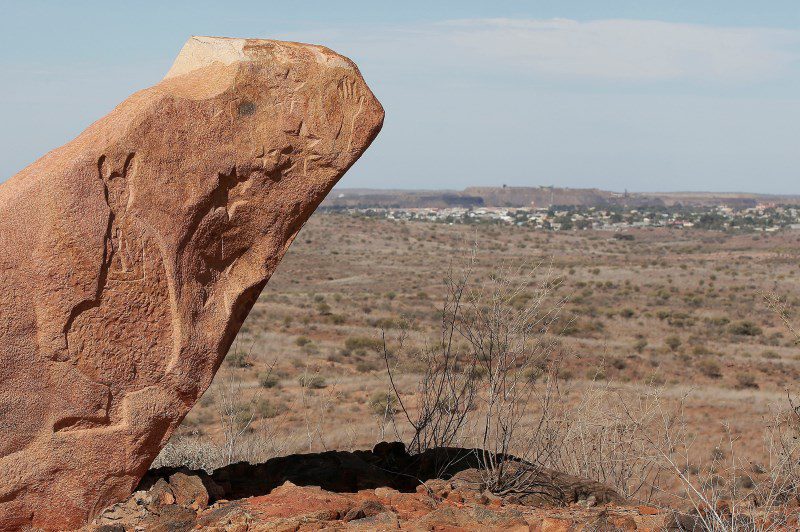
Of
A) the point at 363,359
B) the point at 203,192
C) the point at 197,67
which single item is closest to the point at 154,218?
the point at 203,192

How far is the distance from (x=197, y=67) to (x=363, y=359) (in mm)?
14737

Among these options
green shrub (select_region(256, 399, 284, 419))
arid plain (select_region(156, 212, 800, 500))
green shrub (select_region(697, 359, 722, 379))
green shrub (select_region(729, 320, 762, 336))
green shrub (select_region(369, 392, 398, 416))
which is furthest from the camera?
green shrub (select_region(729, 320, 762, 336))

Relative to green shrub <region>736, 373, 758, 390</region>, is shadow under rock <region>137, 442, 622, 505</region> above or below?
above

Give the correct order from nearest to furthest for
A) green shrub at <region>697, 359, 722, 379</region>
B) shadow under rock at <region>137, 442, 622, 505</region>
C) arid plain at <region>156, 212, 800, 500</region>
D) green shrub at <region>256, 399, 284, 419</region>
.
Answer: shadow under rock at <region>137, 442, 622, 505</region> < arid plain at <region>156, 212, 800, 500</region> < green shrub at <region>256, 399, 284, 419</region> < green shrub at <region>697, 359, 722, 379</region>

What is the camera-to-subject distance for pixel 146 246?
4.79 m

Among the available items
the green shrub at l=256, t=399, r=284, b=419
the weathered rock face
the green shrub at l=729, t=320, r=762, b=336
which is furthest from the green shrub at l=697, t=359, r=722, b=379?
the weathered rock face

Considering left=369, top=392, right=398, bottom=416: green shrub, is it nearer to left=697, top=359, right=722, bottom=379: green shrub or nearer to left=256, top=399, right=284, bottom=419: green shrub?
left=256, top=399, right=284, bottom=419: green shrub

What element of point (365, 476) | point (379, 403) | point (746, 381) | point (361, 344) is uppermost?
point (365, 476)

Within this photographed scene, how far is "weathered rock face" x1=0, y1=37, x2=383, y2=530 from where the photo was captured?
461 cm

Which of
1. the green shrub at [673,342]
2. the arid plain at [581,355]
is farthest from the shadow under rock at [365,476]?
the green shrub at [673,342]

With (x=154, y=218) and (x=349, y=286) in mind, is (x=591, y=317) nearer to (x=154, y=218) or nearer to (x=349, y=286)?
(x=349, y=286)

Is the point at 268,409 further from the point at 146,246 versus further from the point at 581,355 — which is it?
the point at 146,246

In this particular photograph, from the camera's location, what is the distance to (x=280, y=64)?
16.4 ft

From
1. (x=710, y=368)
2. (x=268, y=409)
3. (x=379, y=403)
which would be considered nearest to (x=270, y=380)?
(x=268, y=409)
